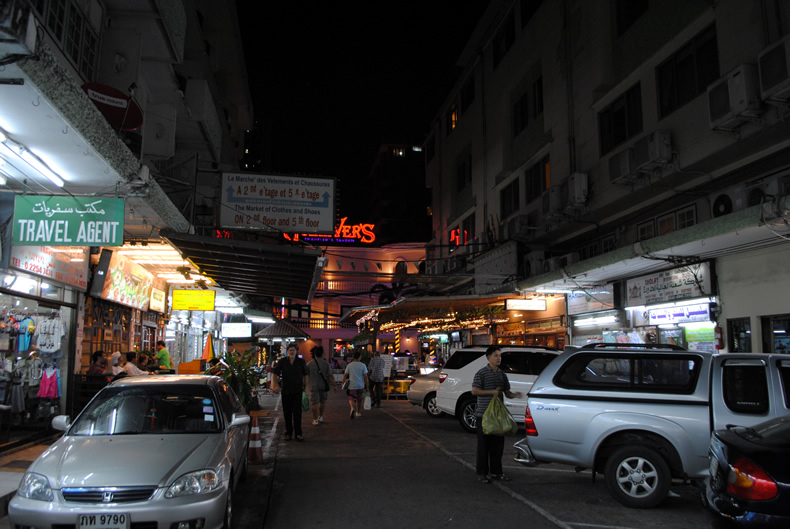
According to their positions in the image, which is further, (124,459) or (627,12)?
(627,12)

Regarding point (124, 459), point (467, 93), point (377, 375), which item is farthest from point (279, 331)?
Result: point (124, 459)

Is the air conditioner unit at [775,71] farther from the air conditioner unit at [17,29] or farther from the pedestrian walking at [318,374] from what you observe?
the air conditioner unit at [17,29]

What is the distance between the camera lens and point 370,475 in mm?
8305

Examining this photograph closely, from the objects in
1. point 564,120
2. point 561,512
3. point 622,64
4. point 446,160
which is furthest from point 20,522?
point 446,160

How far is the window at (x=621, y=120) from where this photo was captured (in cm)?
1506

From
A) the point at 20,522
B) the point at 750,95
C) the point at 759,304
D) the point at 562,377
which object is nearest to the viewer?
the point at 20,522

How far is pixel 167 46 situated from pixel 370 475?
1056 centimetres

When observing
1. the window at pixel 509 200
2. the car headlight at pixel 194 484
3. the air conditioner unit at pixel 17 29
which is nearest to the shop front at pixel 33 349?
the air conditioner unit at pixel 17 29

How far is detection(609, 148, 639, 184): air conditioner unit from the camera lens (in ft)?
44.9

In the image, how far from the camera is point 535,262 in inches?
812

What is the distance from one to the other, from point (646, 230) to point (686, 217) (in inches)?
63.1

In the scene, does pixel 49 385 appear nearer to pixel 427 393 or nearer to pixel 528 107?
pixel 427 393

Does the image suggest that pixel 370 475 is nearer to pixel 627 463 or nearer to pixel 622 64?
pixel 627 463

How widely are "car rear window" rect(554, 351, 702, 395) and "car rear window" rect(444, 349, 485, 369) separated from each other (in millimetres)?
6436
